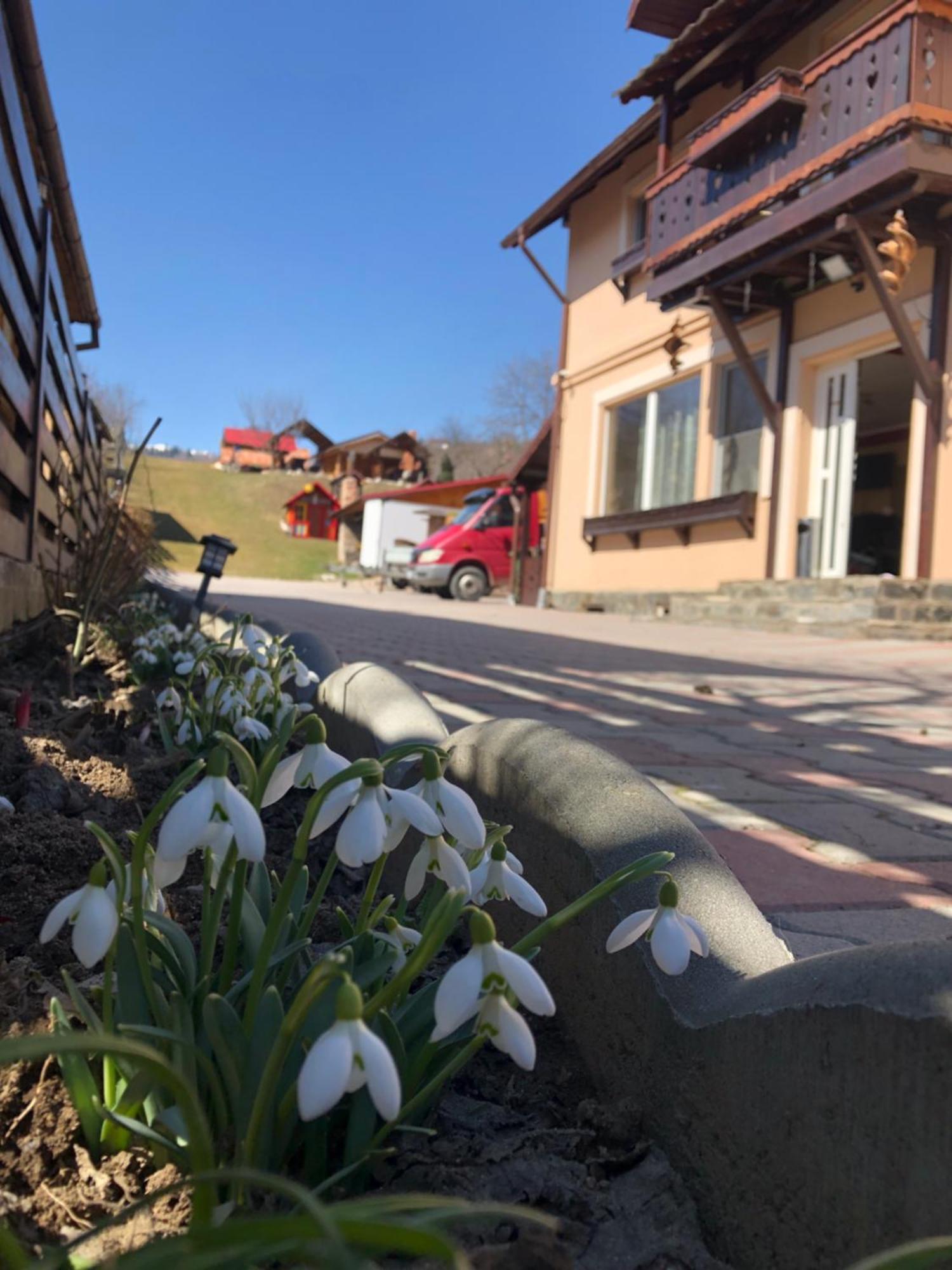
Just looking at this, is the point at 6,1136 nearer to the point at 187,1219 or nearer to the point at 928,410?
the point at 187,1219

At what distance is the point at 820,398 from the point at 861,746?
8334 millimetres

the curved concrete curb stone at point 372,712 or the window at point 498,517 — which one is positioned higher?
the window at point 498,517

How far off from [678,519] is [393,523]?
21.0 meters

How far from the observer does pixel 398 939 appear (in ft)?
3.59

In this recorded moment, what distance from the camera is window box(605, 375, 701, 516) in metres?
13.3

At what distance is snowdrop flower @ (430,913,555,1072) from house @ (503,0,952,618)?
9131mm

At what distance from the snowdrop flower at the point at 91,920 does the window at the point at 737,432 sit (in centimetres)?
1156

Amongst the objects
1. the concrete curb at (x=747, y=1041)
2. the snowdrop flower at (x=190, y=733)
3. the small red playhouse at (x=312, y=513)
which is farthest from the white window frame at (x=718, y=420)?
the small red playhouse at (x=312, y=513)

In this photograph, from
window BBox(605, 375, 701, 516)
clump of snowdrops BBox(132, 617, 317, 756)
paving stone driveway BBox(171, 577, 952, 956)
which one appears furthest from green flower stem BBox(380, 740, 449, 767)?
window BBox(605, 375, 701, 516)

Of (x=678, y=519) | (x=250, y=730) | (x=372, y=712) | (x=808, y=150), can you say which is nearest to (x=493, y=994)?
(x=372, y=712)

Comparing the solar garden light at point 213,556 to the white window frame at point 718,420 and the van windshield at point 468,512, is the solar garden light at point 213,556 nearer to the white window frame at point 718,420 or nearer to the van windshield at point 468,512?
the white window frame at point 718,420

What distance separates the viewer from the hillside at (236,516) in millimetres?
35125

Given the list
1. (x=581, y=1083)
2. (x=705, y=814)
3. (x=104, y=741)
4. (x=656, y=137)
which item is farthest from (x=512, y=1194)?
(x=656, y=137)

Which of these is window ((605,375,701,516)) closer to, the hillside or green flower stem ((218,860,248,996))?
green flower stem ((218,860,248,996))
